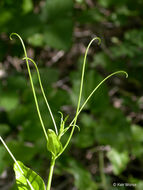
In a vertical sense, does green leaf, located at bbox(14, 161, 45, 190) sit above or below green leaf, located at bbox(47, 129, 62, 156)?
below

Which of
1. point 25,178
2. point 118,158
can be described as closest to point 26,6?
point 118,158

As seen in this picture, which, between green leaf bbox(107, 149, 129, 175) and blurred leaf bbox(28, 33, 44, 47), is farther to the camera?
blurred leaf bbox(28, 33, 44, 47)

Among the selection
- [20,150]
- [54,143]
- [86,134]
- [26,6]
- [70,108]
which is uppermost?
[54,143]

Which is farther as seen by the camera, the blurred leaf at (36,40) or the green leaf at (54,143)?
the blurred leaf at (36,40)

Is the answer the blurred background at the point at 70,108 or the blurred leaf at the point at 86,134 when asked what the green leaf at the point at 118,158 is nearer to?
the blurred background at the point at 70,108

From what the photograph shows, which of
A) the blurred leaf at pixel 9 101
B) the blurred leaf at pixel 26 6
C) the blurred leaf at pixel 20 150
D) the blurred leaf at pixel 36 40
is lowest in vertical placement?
the blurred leaf at pixel 20 150

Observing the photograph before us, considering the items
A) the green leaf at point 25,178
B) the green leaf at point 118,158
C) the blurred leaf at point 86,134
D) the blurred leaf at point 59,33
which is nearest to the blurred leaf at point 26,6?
the blurred leaf at point 59,33

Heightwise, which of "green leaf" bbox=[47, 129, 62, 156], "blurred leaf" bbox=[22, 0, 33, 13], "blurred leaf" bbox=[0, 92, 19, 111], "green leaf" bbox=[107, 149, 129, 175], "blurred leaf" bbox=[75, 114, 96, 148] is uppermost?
"green leaf" bbox=[47, 129, 62, 156]

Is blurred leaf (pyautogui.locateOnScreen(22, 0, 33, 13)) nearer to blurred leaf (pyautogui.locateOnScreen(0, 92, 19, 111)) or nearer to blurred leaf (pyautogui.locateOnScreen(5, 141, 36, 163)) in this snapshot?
blurred leaf (pyautogui.locateOnScreen(0, 92, 19, 111))

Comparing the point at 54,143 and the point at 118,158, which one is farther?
the point at 118,158

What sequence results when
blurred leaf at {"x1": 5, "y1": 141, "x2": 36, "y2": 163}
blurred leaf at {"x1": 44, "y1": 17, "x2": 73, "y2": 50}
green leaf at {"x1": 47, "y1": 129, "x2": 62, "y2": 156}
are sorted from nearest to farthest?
green leaf at {"x1": 47, "y1": 129, "x2": 62, "y2": 156} < blurred leaf at {"x1": 5, "y1": 141, "x2": 36, "y2": 163} < blurred leaf at {"x1": 44, "y1": 17, "x2": 73, "y2": 50}

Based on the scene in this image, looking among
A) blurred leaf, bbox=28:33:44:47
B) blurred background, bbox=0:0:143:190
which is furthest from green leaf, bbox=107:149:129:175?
blurred leaf, bbox=28:33:44:47

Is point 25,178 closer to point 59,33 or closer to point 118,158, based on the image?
point 118,158
